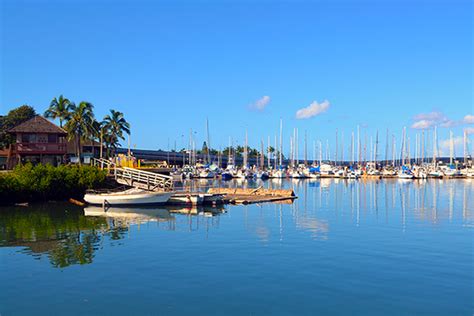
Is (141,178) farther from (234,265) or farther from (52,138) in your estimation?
(234,265)

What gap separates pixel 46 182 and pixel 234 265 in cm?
3259

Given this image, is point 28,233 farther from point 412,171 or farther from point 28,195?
point 412,171

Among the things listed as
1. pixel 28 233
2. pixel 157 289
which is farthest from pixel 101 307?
pixel 28 233

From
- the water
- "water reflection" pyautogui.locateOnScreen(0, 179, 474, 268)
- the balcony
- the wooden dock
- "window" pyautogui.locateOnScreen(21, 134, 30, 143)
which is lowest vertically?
the water

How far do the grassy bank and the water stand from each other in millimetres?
7224

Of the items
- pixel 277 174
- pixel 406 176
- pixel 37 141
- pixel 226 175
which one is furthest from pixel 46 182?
pixel 406 176

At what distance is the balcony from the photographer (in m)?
57.2

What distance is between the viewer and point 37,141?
191 feet

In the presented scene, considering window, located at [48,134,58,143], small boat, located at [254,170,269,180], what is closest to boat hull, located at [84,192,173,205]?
window, located at [48,134,58,143]

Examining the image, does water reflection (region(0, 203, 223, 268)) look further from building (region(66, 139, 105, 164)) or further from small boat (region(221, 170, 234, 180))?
small boat (region(221, 170, 234, 180))

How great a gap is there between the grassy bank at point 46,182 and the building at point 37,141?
836 cm

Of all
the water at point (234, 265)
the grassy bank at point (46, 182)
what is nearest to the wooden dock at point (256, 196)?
the water at point (234, 265)

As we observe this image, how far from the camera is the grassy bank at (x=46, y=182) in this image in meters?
46.1

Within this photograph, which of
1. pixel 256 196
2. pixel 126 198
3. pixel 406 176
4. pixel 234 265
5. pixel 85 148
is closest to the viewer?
pixel 234 265
